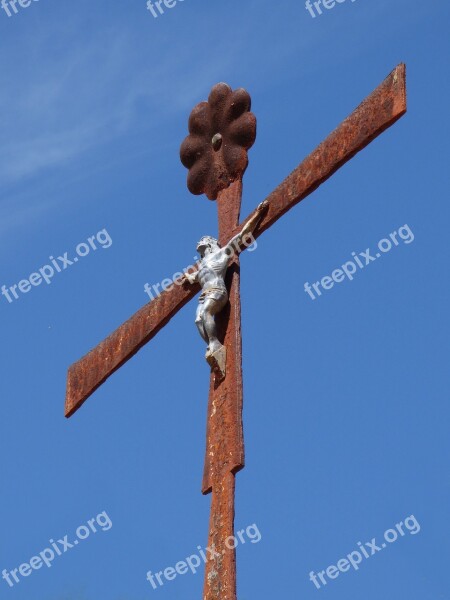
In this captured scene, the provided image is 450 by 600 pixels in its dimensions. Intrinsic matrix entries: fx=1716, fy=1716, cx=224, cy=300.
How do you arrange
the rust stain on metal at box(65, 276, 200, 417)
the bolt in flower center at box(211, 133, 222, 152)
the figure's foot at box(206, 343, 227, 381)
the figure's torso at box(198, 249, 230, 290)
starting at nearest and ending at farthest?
1. the figure's foot at box(206, 343, 227, 381)
2. the figure's torso at box(198, 249, 230, 290)
3. the rust stain on metal at box(65, 276, 200, 417)
4. the bolt in flower center at box(211, 133, 222, 152)

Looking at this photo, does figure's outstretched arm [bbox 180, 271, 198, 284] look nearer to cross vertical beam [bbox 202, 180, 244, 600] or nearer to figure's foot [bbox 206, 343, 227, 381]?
cross vertical beam [bbox 202, 180, 244, 600]

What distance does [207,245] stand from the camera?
1095cm

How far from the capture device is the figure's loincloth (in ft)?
34.7

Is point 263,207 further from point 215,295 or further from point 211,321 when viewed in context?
point 211,321

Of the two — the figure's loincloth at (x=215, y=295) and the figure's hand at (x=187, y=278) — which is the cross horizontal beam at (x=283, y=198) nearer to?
the figure's hand at (x=187, y=278)

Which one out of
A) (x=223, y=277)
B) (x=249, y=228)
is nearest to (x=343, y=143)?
(x=249, y=228)

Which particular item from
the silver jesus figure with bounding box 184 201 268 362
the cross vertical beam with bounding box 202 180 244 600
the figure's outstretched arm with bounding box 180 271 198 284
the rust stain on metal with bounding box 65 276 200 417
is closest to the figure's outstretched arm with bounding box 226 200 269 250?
the silver jesus figure with bounding box 184 201 268 362

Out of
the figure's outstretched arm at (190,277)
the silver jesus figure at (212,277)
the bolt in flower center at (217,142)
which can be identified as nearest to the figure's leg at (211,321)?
the silver jesus figure at (212,277)

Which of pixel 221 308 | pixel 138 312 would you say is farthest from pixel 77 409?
pixel 221 308

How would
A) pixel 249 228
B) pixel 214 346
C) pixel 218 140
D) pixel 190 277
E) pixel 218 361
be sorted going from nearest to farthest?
pixel 218 361, pixel 214 346, pixel 249 228, pixel 190 277, pixel 218 140

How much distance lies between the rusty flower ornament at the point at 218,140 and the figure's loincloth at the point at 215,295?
3.11 feet

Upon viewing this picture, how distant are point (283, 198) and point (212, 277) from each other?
67cm

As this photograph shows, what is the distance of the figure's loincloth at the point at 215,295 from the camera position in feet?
34.7

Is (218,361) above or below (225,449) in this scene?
above
